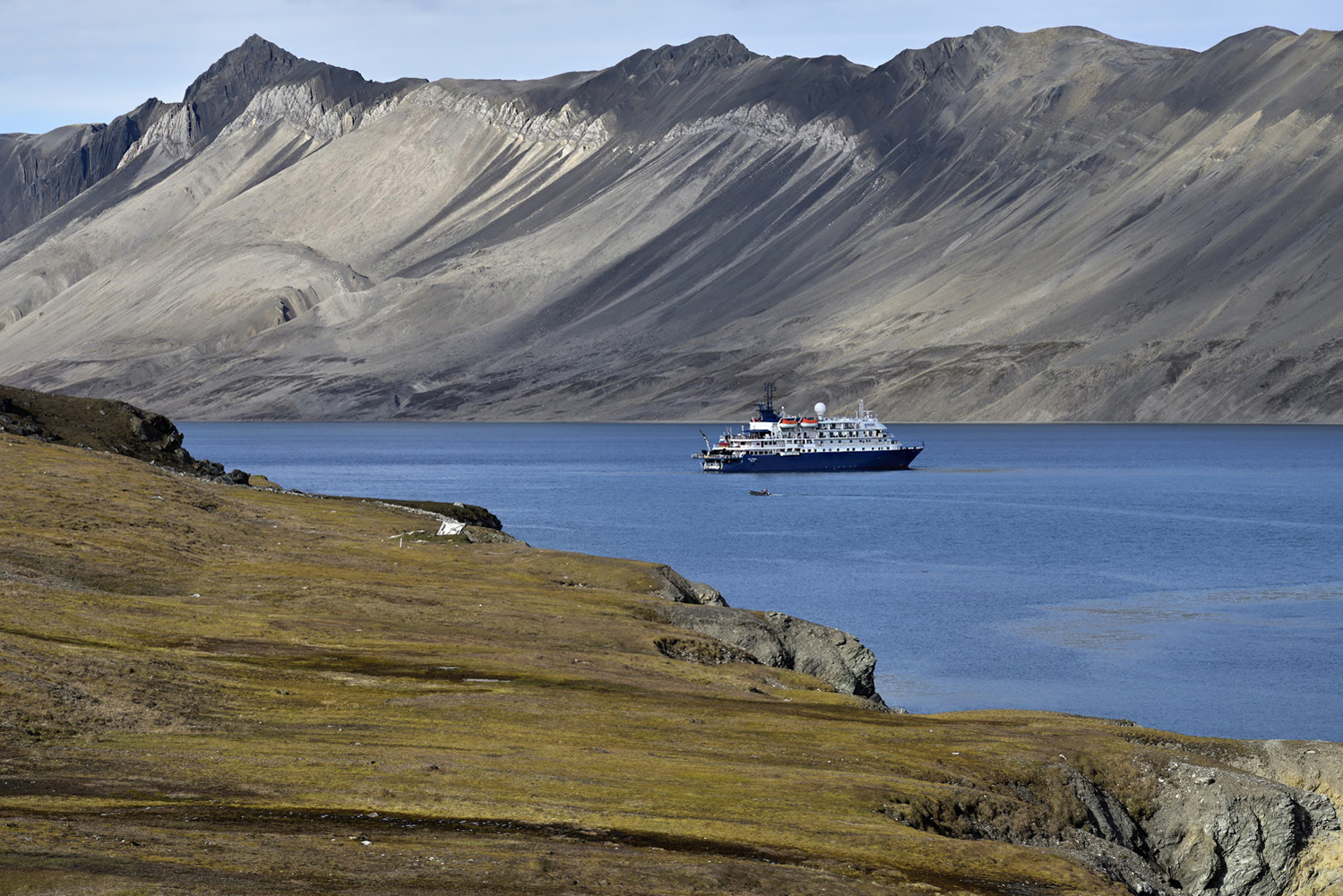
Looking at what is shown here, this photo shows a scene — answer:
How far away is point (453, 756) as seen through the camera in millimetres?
22734

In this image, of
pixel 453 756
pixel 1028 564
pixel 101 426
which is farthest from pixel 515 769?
pixel 1028 564

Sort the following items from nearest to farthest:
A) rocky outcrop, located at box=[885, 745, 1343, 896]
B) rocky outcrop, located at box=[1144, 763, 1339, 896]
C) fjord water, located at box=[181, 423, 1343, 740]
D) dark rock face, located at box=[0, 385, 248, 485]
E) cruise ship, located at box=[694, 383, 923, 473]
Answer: rocky outcrop, located at box=[885, 745, 1343, 896], rocky outcrop, located at box=[1144, 763, 1339, 896], fjord water, located at box=[181, 423, 1343, 740], dark rock face, located at box=[0, 385, 248, 485], cruise ship, located at box=[694, 383, 923, 473]

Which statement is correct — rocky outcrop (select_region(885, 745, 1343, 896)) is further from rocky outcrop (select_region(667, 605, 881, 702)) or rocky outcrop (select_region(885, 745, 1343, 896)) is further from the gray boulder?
rocky outcrop (select_region(667, 605, 881, 702))

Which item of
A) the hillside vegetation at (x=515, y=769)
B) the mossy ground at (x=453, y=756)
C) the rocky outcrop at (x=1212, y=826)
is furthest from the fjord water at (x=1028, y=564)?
the rocky outcrop at (x=1212, y=826)

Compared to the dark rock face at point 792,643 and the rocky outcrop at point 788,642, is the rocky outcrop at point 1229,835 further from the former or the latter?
the dark rock face at point 792,643

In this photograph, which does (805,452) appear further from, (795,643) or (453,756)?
(453,756)

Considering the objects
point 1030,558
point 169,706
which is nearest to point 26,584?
point 169,706

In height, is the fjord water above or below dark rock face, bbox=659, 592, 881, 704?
above

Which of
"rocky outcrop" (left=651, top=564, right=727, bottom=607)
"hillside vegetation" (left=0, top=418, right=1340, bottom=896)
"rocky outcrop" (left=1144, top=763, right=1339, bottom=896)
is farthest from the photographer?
"rocky outcrop" (left=651, top=564, right=727, bottom=607)

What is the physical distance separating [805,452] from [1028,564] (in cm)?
9855

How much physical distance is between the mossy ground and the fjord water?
21201 millimetres

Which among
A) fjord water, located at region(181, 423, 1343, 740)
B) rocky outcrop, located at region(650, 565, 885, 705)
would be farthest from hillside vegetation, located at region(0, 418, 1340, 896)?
fjord water, located at region(181, 423, 1343, 740)

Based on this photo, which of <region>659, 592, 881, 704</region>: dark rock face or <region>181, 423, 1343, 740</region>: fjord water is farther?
<region>181, 423, 1343, 740</region>: fjord water

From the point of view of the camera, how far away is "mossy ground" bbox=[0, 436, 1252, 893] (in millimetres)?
17266
